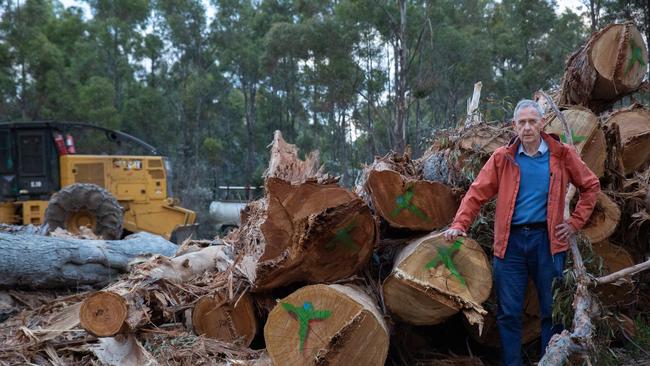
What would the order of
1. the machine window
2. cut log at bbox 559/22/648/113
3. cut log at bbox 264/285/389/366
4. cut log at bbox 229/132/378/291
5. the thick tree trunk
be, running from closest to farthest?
cut log at bbox 264/285/389/366, cut log at bbox 229/132/378/291, the thick tree trunk, cut log at bbox 559/22/648/113, the machine window

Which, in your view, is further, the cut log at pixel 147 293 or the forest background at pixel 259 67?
the forest background at pixel 259 67

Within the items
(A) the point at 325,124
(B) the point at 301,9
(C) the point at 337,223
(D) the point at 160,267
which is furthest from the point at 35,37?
(C) the point at 337,223

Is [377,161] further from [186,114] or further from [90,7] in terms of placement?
[90,7]

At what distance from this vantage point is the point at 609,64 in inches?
221

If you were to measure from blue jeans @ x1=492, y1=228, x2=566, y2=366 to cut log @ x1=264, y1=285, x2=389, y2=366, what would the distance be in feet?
2.51

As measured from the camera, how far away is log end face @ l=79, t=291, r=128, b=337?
430 centimetres

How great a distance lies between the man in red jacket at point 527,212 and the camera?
12.7 feet

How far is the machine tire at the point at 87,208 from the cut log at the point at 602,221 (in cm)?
915

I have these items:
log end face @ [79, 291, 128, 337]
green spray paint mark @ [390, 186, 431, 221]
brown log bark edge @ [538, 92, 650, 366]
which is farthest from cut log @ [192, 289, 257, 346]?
brown log bark edge @ [538, 92, 650, 366]

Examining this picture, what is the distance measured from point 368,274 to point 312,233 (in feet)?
2.34

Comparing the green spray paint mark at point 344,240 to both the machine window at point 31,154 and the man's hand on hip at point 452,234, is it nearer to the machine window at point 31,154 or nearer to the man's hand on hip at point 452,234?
the man's hand on hip at point 452,234

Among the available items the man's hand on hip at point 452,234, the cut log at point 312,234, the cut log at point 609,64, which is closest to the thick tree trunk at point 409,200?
the cut log at point 312,234

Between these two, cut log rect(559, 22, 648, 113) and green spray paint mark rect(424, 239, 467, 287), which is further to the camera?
cut log rect(559, 22, 648, 113)

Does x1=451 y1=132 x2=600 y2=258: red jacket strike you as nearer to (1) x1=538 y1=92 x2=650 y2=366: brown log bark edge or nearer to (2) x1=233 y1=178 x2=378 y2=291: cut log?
(1) x1=538 y1=92 x2=650 y2=366: brown log bark edge
